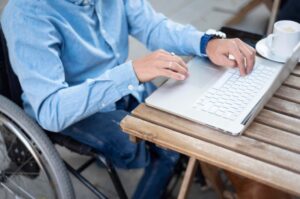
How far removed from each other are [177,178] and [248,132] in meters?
0.80

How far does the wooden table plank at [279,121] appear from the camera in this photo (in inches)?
34.5

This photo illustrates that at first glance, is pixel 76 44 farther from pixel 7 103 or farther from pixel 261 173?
pixel 261 173

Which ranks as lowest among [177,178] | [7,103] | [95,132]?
[177,178]

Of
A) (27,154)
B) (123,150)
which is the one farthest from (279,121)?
(27,154)

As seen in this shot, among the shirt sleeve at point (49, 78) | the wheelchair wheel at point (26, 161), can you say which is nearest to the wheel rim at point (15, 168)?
the wheelchair wheel at point (26, 161)

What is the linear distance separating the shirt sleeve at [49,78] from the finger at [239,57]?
0.83 ft

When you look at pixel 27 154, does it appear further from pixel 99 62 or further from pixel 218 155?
pixel 218 155

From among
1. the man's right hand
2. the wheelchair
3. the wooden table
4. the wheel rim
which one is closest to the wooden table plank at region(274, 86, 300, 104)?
the wooden table

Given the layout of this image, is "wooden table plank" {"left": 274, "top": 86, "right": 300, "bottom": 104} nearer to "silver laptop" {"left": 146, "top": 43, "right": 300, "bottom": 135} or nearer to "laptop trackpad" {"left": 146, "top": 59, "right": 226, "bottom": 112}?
"silver laptop" {"left": 146, "top": 43, "right": 300, "bottom": 135}

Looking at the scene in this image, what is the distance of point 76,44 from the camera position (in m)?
1.11

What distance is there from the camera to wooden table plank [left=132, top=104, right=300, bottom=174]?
2.62 feet

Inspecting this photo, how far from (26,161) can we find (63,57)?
1.05 feet

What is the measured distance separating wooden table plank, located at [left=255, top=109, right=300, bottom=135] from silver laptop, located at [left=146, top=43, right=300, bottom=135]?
0.06ft

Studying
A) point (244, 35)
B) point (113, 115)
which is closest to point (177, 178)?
point (113, 115)
